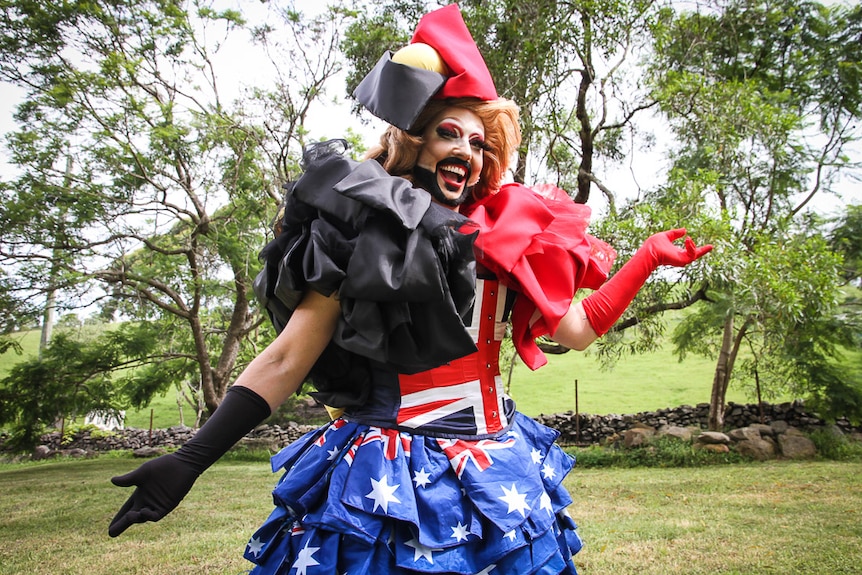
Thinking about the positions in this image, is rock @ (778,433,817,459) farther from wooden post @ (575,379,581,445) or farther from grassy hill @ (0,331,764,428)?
grassy hill @ (0,331,764,428)

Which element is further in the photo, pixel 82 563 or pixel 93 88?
pixel 93 88

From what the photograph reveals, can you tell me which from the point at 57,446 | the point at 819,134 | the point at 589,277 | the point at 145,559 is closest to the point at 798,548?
the point at 589,277

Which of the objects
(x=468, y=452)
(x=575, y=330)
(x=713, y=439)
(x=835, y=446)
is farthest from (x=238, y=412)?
(x=835, y=446)

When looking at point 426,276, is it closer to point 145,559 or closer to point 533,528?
point 533,528

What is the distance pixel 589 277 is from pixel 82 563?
3.99 meters

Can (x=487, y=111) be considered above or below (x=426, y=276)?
above

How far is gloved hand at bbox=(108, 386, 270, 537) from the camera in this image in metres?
1.12

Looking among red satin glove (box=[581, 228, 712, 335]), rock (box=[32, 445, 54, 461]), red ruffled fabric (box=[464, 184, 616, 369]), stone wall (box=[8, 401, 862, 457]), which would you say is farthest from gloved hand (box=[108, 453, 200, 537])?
rock (box=[32, 445, 54, 461])

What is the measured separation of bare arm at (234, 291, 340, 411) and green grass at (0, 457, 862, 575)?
9.84 ft

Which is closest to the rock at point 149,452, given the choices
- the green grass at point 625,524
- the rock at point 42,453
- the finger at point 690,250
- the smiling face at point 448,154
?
the rock at point 42,453

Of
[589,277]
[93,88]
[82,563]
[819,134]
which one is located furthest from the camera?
[819,134]

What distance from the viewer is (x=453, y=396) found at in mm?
1407

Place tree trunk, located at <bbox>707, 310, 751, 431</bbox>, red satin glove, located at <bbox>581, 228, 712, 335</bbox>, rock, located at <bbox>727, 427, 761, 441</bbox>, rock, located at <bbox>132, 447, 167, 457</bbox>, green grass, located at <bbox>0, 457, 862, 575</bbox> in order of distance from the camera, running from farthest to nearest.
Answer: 1. rock, located at <bbox>132, 447, 167, 457</bbox>
2. tree trunk, located at <bbox>707, 310, 751, 431</bbox>
3. rock, located at <bbox>727, 427, 761, 441</bbox>
4. green grass, located at <bbox>0, 457, 862, 575</bbox>
5. red satin glove, located at <bbox>581, 228, 712, 335</bbox>

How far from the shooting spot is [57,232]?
909 centimetres
